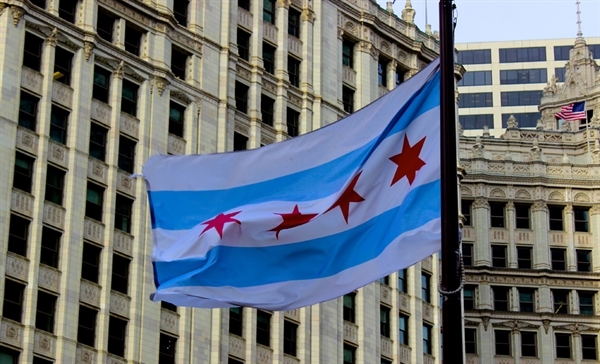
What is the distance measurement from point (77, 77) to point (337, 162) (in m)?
40.0

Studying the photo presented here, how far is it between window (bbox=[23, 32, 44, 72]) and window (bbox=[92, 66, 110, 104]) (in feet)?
10.8

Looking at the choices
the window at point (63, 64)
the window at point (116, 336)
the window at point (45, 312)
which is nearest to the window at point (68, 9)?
the window at point (63, 64)

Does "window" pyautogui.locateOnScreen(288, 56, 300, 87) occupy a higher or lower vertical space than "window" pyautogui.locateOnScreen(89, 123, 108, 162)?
higher

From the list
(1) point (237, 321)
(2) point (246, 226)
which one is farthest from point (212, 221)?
(1) point (237, 321)

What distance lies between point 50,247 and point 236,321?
11.6 m

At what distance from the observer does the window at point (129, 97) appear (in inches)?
2630

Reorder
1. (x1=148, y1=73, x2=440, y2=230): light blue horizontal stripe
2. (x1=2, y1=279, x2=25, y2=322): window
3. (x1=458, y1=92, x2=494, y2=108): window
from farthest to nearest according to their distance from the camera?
(x1=458, y1=92, x2=494, y2=108): window
(x1=2, y1=279, x2=25, y2=322): window
(x1=148, y1=73, x2=440, y2=230): light blue horizontal stripe

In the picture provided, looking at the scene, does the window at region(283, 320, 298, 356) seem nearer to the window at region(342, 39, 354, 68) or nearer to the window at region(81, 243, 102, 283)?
the window at region(81, 243, 102, 283)

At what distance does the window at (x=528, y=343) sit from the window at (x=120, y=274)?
42.3 metres

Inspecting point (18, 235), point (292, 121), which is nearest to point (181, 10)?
point (292, 121)

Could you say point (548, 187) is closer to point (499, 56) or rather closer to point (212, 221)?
point (499, 56)

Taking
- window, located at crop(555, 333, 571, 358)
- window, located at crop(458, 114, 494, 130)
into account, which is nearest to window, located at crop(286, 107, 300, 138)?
window, located at crop(555, 333, 571, 358)

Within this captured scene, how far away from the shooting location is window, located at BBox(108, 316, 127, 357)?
6181cm

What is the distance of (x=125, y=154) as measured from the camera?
66.1 m
